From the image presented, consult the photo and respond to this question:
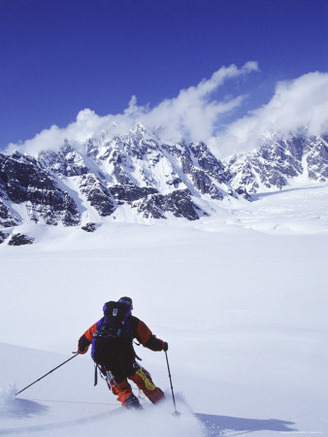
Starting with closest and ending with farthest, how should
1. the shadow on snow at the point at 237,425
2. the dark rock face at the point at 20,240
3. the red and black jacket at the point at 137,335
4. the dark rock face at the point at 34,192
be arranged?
1. the shadow on snow at the point at 237,425
2. the red and black jacket at the point at 137,335
3. the dark rock face at the point at 20,240
4. the dark rock face at the point at 34,192

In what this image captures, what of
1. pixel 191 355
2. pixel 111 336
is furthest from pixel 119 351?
pixel 191 355

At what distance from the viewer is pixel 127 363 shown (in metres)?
4.27

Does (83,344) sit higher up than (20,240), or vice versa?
(20,240)

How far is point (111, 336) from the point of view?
423 cm

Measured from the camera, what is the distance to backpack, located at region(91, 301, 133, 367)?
4.23 meters

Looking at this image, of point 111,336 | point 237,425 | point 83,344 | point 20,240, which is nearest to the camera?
point 237,425

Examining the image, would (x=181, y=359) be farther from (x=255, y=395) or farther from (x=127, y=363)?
(x=127, y=363)

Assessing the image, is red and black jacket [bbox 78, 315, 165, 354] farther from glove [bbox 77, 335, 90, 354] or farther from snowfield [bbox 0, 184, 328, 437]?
snowfield [bbox 0, 184, 328, 437]

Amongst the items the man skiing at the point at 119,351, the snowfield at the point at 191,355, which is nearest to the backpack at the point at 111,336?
the man skiing at the point at 119,351

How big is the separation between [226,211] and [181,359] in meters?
167

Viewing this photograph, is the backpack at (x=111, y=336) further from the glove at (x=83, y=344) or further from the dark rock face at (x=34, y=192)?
the dark rock face at (x=34, y=192)

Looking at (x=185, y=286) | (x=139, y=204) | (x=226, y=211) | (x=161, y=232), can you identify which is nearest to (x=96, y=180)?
(x=139, y=204)

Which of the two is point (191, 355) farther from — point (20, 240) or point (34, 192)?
point (34, 192)

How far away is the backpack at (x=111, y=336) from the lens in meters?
4.23
